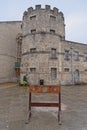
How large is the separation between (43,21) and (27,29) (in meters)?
2.72

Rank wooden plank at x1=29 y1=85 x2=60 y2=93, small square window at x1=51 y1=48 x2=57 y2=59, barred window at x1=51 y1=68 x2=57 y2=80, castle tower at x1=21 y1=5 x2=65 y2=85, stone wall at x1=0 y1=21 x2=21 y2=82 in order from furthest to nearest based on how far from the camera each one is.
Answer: stone wall at x1=0 y1=21 x2=21 y2=82 < small square window at x1=51 y1=48 x2=57 y2=59 < barred window at x1=51 y1=68 x2=57 y2=80 < castle tower at x1=21 y1=5 x2=65 y2=85 < wooden plank at x1=29 y1=85 x2=60 y2=93

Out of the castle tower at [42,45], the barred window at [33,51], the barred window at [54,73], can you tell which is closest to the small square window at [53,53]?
the castle tower at [42,45]

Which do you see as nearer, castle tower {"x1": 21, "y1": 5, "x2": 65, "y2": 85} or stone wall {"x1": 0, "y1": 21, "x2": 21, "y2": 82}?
castle tower {"x1": 21, "y1": 5, "x2": 65, "y2": 85}

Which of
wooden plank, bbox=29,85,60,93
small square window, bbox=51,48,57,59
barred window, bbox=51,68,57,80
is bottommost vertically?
wooden plank, bbox=29,85,60,93

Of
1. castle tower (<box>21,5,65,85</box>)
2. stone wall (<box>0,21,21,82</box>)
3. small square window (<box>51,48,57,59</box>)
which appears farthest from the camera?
stone wall (<box>0,21,21,82</box>)

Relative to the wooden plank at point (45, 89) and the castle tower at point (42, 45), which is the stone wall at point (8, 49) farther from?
the wooden plank at point (45, 89)

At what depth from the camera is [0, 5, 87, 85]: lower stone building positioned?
21375 mm

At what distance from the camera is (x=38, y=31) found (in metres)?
21.9

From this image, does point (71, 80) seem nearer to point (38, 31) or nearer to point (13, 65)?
point (38, 31)

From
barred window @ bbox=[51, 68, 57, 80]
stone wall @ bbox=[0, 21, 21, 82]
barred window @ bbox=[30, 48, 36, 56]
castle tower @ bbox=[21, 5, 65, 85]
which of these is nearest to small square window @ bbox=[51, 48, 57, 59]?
castle tower @ bbox=[21, 5, 65, 85]

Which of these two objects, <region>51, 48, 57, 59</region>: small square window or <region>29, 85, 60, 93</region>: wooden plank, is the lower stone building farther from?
<region>29, 85, 60, 93</region>: wooden plank

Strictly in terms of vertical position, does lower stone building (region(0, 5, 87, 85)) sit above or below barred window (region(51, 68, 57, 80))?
above

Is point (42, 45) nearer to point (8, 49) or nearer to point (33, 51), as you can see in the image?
point (33, 51)

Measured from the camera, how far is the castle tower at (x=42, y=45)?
69.8ft
